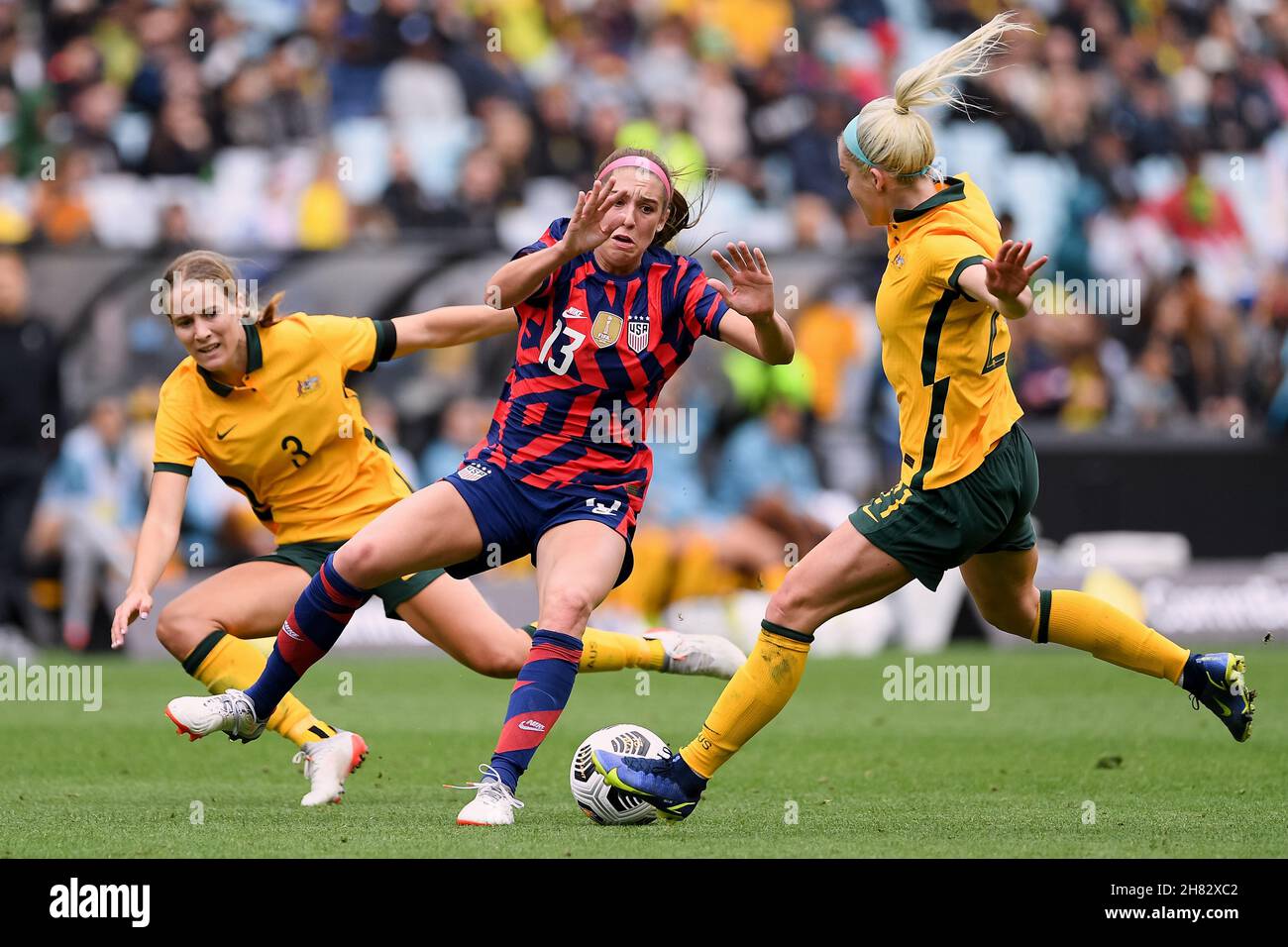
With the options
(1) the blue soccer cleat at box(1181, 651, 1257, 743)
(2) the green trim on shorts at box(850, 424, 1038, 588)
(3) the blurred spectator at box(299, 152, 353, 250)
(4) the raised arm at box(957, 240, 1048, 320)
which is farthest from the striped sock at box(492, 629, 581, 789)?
(3) the blurred spectator at box(299, 152, 353, 250)

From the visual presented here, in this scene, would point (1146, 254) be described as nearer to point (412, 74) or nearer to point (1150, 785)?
point (412, 74)

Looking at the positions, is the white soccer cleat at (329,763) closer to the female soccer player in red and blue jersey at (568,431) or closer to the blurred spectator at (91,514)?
the female soccer player in red and blue jersey at (568,431)

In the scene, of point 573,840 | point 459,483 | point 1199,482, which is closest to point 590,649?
point 459,483

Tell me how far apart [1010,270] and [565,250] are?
1.51 m

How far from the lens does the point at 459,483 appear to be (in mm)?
6484

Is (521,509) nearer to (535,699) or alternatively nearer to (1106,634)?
(535,699)

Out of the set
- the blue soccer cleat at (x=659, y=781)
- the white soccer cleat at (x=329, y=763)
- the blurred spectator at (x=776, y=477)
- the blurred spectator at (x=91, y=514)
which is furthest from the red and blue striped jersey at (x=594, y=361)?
the blurred spectator at (x=91, y=514)

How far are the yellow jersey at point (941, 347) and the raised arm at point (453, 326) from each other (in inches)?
59.9

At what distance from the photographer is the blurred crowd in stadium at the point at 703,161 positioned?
536 inches

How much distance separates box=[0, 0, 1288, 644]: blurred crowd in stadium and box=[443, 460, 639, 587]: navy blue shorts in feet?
22.3

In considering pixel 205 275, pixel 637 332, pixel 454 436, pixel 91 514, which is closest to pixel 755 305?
pixel 637 332

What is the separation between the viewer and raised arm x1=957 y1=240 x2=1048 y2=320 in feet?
17.8

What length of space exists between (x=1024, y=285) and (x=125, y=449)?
916 centimetres

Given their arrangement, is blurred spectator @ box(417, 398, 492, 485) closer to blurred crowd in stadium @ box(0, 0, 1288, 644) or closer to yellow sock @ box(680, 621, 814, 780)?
blurred crowd in stadium @ box(0, 0, 1288, 644)
